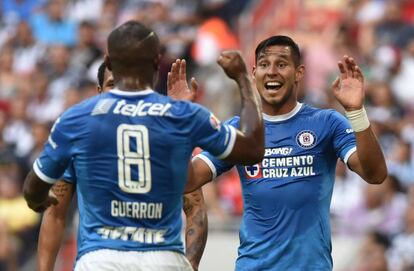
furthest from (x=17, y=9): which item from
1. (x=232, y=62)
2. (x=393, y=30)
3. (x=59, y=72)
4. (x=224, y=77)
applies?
(x=232, y=62)

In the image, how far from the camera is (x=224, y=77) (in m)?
18.4

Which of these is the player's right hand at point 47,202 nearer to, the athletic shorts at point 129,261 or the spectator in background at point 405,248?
the athletic shorts at point 129,261

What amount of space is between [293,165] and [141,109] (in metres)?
1.92

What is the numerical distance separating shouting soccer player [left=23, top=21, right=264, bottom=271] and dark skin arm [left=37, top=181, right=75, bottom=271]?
1353 millimetres

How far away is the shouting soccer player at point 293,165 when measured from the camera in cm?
830

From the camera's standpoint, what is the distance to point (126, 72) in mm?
7121

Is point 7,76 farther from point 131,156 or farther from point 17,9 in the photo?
point 131,156


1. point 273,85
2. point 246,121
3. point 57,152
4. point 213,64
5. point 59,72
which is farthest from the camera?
point 59,72

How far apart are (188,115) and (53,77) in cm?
1381

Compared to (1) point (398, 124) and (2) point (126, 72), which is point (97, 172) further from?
(1) point (398, 124)

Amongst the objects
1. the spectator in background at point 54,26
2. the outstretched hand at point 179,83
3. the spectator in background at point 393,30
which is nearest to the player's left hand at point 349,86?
the outstretched hand at point 179,83

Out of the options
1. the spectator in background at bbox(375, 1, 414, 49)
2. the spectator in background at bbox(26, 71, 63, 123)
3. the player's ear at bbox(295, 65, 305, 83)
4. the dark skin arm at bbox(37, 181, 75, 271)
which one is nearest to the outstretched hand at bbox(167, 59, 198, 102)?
the player's ear at bbox(295, 65, 305, 83)

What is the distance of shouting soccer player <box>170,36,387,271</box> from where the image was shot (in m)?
8.30

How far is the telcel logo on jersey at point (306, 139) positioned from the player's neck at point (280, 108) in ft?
0.75
